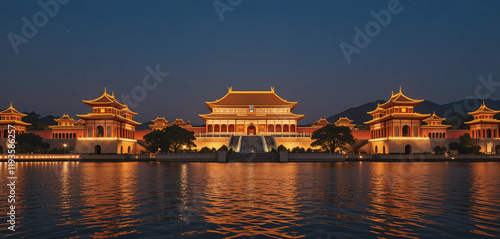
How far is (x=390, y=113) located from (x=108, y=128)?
158ft

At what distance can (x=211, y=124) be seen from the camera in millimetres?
79938

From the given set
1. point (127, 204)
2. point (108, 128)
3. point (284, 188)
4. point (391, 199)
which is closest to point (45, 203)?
point (127, 204)

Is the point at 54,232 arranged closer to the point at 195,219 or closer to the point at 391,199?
the point at 195,219

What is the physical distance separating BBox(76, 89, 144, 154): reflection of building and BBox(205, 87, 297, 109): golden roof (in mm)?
19365

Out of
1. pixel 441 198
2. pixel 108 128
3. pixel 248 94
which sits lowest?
pixel 441 198

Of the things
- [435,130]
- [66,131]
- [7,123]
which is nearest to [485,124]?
[435,130]

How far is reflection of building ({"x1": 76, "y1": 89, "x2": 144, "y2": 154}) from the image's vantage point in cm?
6469

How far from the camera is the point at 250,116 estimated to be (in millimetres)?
78375

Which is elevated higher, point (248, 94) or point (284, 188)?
point (248, 94)

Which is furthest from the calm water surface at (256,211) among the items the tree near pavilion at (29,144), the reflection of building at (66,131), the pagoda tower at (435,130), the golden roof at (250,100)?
the reflection of building at (66,131)

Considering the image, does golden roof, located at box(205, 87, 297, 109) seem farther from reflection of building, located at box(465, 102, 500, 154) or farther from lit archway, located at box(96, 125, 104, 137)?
reflection of building, located at box(465, 102, 500, 154)

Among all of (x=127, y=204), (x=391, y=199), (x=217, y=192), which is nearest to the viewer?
(x=127, y=204)

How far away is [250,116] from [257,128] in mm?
3016

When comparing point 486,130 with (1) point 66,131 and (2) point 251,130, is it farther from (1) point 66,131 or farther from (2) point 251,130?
(1) point 66,131
